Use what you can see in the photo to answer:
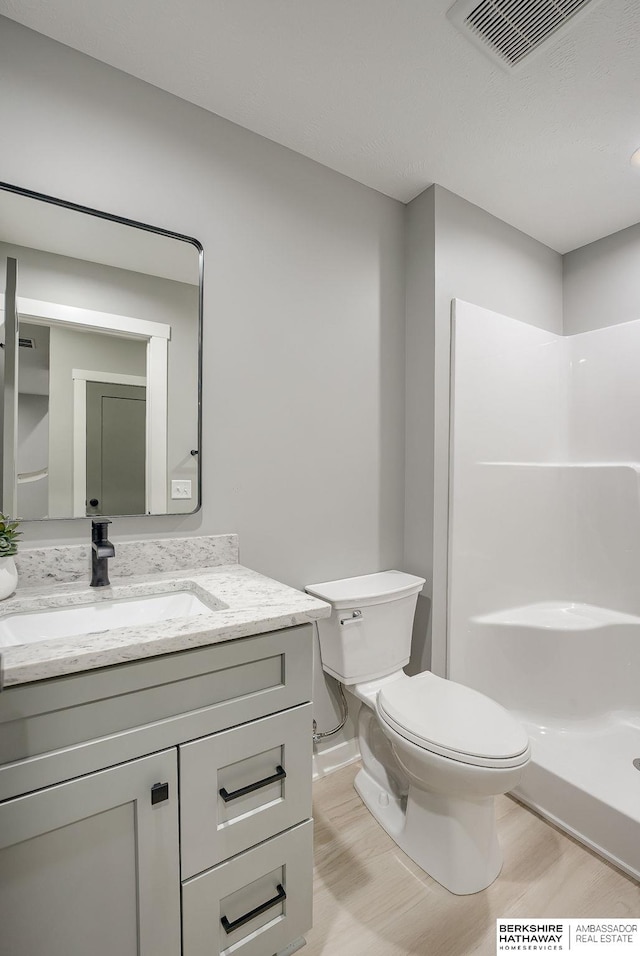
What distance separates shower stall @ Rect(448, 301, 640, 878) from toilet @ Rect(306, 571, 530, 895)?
38cm

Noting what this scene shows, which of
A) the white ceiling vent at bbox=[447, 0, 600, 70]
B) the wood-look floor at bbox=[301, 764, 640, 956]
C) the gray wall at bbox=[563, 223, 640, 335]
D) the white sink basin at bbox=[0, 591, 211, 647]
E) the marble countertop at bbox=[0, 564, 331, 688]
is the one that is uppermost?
the white ceiling vent at bbox=[447, 0, 600, 70]

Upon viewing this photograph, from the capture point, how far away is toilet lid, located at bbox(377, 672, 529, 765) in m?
1.26

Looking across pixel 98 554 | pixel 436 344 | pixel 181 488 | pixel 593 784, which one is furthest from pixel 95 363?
pixel 593 784

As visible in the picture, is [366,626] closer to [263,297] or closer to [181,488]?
[181,488]

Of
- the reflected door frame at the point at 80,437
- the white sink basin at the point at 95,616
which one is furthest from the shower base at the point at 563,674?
the reflected door frame at the point at 80,437

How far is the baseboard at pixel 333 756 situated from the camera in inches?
72.2

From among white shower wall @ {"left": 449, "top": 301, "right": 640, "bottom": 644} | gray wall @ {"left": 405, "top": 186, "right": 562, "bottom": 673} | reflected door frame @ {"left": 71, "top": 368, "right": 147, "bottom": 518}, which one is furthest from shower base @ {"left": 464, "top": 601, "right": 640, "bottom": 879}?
reflected door frame @ {"left": 71, "top": 368, "right": 147, "bottom": 518}

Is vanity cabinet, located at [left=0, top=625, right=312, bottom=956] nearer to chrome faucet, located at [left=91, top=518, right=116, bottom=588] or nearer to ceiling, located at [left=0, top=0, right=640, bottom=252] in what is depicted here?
chrome faucet, located at [left=91, top=518, right=116, bottom=588]

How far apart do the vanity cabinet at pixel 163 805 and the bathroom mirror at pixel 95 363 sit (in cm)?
65

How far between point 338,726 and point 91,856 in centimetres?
122

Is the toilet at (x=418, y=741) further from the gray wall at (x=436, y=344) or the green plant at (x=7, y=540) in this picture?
the green plant at (x=7, y=540)

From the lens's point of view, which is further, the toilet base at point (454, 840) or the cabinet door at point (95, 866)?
the toilet base at point (454, 840)

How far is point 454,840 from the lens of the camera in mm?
1350

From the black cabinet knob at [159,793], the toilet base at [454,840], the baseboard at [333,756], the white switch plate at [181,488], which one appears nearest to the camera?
the black cabinet knob at [159,793]
